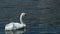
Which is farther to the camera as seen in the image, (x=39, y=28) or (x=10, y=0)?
(x=10, y=0)

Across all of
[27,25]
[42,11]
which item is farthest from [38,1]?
[27,25]

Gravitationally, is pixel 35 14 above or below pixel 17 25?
above

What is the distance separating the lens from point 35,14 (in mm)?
24578

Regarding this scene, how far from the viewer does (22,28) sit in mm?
21875

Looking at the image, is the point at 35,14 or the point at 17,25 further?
the point at 35,14

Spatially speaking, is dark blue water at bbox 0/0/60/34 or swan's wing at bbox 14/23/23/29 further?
swan's wing at bbox 14/23/23/29

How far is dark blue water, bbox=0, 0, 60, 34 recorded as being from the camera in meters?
20.9

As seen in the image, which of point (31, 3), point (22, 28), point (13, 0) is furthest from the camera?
point (13, 0)

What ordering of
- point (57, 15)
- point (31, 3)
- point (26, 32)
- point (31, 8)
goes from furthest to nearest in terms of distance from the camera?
1. point (31, 3)
2. point (31, 8)
3. point (57, 15)
4. point (26, 32)

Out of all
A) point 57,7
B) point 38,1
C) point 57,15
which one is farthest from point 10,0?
point 57,15

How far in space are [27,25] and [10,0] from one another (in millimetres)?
8656

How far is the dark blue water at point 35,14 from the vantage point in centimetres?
2092

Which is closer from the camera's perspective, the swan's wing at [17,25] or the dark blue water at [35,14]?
the dark blue water at [35,14]

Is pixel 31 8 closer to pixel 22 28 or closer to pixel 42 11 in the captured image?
pixel 42 11
